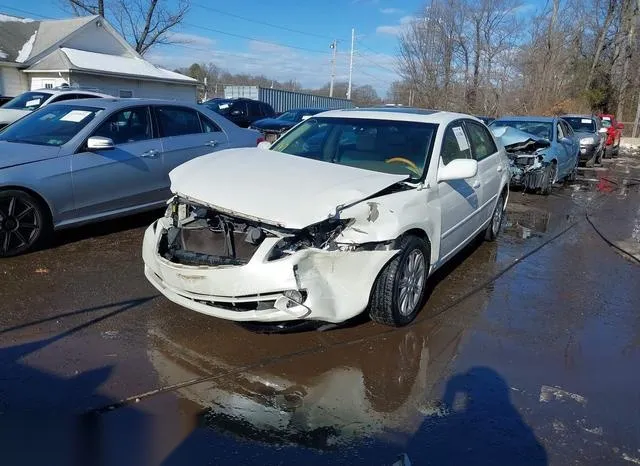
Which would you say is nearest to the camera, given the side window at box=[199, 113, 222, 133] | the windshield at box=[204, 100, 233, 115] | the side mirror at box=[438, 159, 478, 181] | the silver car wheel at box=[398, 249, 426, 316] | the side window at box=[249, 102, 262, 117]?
the silver car wheel at box=[398, 249, 426, 316]

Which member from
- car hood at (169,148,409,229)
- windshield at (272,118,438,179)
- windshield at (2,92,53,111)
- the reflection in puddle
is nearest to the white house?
windshield at (2,92,53,111)

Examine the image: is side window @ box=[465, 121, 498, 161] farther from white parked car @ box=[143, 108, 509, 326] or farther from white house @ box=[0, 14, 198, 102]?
white house @ box=[0, 14, 198, 102]

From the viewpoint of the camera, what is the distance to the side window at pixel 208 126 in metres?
7.41

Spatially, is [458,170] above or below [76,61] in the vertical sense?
below

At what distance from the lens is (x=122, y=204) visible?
623 centimetres

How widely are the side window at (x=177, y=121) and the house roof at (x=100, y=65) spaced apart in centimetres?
2029

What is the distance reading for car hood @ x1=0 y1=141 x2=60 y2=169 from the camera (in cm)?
531

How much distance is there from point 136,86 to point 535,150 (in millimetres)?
22685

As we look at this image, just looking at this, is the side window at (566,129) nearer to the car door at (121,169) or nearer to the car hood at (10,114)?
the car door at (121,169)

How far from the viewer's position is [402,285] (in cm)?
410

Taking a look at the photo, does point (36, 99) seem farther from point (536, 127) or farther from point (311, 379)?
point (311, 379)

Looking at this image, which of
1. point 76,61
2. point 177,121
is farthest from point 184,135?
point 76,61

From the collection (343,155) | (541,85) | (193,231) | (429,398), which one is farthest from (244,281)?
(541,85)

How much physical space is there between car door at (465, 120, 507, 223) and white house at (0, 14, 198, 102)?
2175cm
